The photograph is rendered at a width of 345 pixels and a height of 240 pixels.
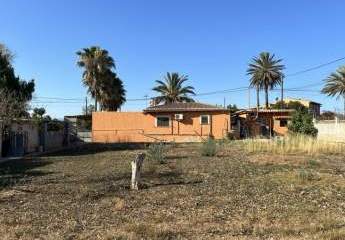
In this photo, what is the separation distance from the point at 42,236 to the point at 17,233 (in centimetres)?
48

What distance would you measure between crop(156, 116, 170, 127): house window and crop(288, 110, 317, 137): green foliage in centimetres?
1245

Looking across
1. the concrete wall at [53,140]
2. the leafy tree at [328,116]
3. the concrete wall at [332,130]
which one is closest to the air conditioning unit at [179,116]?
the concrete wall at [53,140]

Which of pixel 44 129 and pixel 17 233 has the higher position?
pixel 44 129

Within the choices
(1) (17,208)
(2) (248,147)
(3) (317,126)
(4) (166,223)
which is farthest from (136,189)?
(3) (317,126)

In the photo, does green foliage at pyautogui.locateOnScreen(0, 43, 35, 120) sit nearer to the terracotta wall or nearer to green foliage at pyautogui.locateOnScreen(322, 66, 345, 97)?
the terracotta wall

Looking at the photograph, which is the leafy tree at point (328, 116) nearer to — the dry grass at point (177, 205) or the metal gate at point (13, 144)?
the metal gate at point (13, 144)

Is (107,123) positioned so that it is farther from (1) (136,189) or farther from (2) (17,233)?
(2) (17,233)

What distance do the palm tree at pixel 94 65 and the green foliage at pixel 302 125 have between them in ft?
91.3

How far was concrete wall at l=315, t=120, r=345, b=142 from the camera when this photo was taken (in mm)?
39944

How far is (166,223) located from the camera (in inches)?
361

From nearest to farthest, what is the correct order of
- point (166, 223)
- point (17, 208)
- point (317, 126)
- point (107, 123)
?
point (166, 223), point (17, 208), point (317, 126), point (107, 123)

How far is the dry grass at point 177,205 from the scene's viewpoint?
852 centimetres

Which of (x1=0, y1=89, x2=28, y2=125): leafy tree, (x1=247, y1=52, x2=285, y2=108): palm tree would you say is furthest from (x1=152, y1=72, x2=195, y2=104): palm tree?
(x1=0, y1=89, x2=28, y2=125): leafy tree

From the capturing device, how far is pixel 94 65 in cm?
6197
